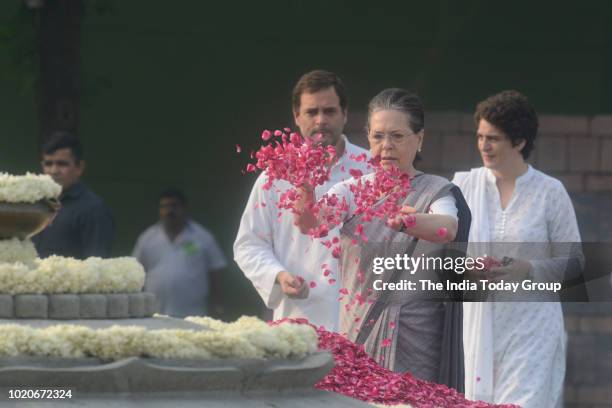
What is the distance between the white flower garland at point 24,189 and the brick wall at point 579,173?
461 cm

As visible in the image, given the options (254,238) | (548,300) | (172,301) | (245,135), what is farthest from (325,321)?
(245,135)

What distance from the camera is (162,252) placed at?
11.0 meters

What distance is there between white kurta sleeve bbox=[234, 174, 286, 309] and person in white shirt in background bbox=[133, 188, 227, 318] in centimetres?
269

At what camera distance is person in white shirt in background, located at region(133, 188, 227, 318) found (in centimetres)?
1095

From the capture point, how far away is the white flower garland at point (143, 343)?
5223 mm

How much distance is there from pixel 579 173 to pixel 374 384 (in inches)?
175

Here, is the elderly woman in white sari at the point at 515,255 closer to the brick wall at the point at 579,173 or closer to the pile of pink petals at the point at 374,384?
the pile of pink petals at the point at 374,384

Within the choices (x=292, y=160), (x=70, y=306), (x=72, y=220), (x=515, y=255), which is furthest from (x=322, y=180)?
(x=72, y=220)

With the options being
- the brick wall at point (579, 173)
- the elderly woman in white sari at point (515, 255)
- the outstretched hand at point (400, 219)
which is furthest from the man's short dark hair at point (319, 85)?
the brick wall at point (579, 173)

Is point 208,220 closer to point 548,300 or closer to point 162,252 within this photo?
point 162,252

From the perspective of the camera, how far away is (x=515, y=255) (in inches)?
328

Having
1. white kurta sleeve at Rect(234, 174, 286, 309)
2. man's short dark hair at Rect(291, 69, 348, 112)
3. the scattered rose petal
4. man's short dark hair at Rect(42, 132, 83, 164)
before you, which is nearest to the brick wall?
man's short dark hair at Rect(42, 132, 83, 164)

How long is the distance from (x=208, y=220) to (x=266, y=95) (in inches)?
36.7

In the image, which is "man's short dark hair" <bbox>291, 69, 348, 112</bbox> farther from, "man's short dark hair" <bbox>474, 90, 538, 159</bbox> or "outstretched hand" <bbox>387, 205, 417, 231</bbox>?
"outstretched hand" <bbox>387, 205, 417, 231</bbox>
